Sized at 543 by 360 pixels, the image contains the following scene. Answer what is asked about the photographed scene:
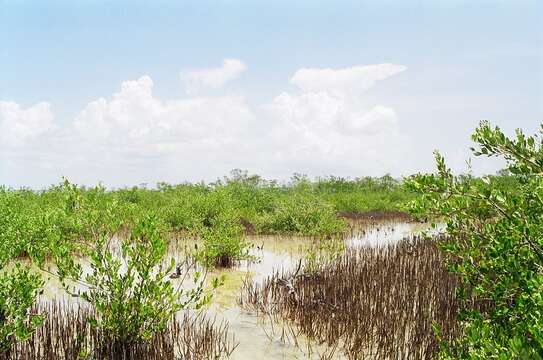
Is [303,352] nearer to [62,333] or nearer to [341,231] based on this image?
[62,333]

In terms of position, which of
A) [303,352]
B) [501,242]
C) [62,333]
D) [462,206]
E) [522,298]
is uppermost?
[462,206]

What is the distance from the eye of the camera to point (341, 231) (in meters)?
15.1

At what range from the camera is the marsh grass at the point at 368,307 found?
481 centimetres

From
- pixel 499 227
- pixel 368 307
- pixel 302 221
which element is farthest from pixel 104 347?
pixel 302 221

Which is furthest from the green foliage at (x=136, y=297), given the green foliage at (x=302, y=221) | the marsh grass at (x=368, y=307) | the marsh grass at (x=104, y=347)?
the green foliage at (x=302, y=221)

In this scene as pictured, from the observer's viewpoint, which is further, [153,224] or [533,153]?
[153,224]

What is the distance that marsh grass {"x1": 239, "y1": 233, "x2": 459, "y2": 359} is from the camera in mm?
4809

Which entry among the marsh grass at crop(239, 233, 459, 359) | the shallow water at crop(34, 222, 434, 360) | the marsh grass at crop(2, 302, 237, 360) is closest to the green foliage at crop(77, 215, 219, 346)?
the marsh grass at crop(2, 302, 237, 360)

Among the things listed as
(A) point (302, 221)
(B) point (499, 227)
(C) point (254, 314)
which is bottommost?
(C) point (254, 314)

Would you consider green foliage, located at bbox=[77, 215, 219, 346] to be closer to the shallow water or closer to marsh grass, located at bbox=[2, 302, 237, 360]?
marsh grass, located at bbox=[2, 302, 237, 360]

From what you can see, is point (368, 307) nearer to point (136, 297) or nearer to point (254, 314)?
point (254, 314)

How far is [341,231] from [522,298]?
490 inches

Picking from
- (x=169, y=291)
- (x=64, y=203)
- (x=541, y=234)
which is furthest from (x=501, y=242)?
(x=64, y=203)

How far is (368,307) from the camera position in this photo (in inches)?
220
